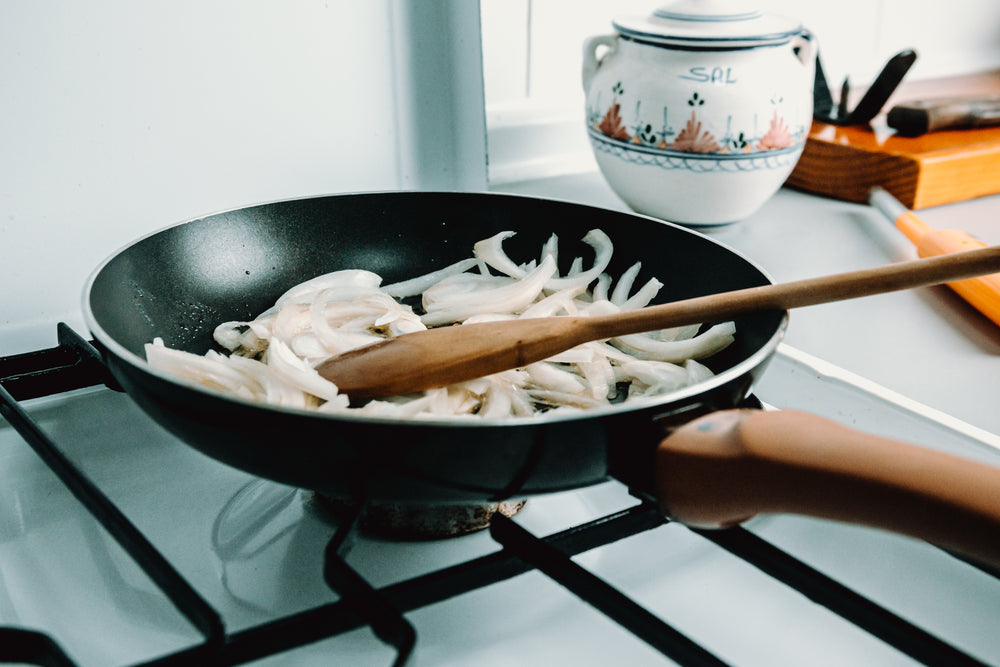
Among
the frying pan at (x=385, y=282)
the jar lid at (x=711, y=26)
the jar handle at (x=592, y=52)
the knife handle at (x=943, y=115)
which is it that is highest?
the jar lid at (x=711, y=26)

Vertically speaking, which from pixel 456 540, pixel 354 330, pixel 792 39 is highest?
pixel 792 39

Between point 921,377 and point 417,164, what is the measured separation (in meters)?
0.53

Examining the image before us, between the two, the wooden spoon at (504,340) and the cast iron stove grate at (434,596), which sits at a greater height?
the wooden spoon at (504,340)

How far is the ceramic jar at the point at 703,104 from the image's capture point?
820 mm

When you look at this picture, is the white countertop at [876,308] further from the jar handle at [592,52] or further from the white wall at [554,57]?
the jar handle at [592,52]

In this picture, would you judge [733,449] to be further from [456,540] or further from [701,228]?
[701,228]

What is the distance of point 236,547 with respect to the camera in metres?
0.58

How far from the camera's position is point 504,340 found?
541 millimetres

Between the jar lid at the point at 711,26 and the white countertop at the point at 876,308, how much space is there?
0.16m

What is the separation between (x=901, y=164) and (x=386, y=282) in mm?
584

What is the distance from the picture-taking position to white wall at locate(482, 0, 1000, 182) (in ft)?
3.28

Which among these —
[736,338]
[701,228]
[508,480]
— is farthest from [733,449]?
[701,228]

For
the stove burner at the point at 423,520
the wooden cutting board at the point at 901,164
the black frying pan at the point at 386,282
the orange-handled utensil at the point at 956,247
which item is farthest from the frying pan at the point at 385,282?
the wooden cutting board at the point at 901,164

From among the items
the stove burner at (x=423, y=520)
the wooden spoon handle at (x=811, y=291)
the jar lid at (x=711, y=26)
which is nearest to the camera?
the wooden spoon handle at (x=811, y=291)
